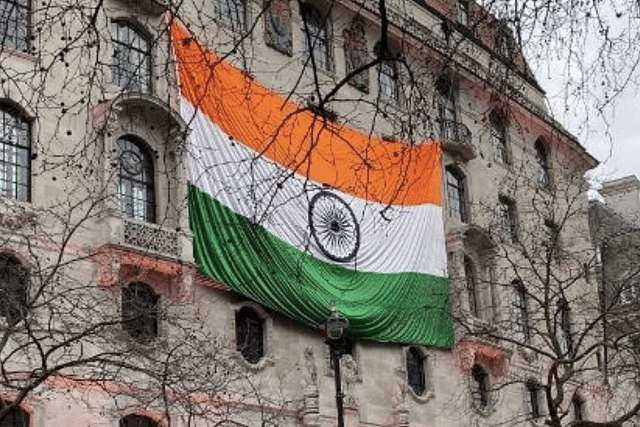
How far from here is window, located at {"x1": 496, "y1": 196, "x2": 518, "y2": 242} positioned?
4141 centimetres

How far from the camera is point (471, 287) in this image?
39.9m

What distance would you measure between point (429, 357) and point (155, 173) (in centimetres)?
1159

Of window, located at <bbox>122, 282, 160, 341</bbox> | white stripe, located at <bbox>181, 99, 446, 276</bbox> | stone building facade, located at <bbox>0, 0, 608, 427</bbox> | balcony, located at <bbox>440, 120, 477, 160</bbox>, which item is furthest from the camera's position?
balcony, located at <bbox>440, 120, 477, 160</bbox>

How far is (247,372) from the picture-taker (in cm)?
2945

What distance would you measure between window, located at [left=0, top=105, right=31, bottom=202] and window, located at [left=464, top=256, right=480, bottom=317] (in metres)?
17.7

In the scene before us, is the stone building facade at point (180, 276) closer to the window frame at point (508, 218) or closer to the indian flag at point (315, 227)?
the window frame at point (508, 218)

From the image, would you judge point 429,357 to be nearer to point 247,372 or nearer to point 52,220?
point 247,372

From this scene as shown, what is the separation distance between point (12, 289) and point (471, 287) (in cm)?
2251

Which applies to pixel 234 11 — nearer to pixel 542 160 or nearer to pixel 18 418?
pixel 18 418

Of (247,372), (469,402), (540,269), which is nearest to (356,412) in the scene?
(247,372)

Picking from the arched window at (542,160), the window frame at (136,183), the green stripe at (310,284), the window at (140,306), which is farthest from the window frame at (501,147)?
the window at (140,306)

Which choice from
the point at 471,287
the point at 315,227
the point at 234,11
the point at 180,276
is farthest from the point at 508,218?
the point at 234,11

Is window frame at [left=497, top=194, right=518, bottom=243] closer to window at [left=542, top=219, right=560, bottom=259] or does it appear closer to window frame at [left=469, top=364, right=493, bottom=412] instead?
window at [left=542, top=219, right=560, bottom=259]

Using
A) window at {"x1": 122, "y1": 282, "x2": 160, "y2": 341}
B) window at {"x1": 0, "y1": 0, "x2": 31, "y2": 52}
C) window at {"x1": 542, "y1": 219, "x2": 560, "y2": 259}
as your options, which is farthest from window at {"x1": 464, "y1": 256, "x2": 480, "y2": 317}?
window at {"x1": 0, "y1": 0, "x2": 31, "y2": 52}
